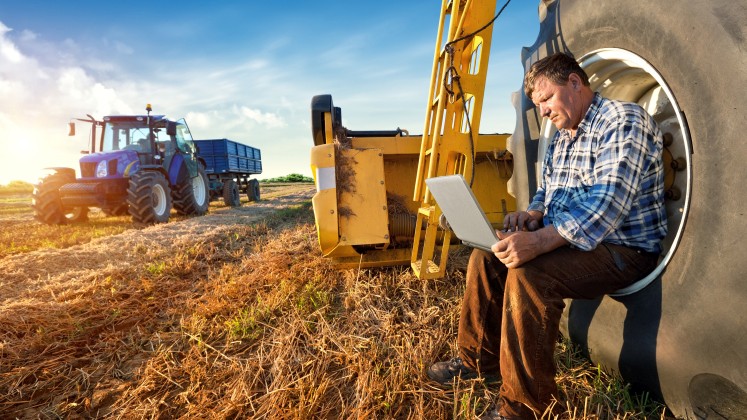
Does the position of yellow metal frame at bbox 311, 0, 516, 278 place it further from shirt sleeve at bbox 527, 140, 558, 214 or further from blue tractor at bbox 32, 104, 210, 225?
blue tractor at bbox 32, 104, 210, 225

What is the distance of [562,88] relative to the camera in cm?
172

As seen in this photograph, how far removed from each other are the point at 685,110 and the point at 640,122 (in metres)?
0.14

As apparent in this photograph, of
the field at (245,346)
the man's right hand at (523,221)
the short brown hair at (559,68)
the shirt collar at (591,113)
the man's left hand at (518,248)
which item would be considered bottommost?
the field at (245,346)

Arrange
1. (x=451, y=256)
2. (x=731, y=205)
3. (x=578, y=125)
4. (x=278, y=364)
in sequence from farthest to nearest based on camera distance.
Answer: (x=451, y=256) → (x=278, y=364) → (x=578, y=125) → (x=731, y=205)

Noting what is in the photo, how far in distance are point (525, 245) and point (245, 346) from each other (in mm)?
1711

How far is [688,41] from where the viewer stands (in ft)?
4.67

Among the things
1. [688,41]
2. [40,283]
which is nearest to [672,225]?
[688,41]

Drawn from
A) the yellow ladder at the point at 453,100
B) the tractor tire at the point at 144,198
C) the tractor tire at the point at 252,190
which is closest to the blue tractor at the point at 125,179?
the tractor tire at the point at 144,198

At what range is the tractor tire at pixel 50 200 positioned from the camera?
7637mm

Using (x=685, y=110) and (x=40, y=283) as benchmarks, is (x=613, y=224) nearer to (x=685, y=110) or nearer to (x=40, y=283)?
(x=685, y=110)

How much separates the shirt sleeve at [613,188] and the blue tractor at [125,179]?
25.2 ft

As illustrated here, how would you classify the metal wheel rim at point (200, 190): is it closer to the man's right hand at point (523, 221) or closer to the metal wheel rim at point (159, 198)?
the metal wheel rim at point (159, 198)

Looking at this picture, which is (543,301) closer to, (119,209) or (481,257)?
(481,257)

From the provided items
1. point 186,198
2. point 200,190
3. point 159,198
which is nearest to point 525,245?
point 159,198
